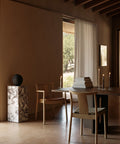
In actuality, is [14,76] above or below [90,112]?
above

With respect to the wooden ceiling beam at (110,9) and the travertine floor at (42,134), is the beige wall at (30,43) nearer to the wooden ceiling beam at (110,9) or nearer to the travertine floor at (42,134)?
the travertine floor at (42,134)

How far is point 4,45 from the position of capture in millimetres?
6035

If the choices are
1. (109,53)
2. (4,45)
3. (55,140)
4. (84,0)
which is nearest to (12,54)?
(4,45)

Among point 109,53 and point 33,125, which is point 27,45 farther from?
point 109,53

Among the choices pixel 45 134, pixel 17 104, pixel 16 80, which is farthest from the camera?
pixel 16 80

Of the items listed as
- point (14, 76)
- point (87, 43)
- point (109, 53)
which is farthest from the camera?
point (109, 53)

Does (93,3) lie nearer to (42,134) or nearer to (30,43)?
(30,43)

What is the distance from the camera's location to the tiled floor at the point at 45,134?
4305mm

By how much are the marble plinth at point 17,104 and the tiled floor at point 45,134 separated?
0.66ft

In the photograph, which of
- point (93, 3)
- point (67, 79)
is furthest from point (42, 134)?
point (67, 79)

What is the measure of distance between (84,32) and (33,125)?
4.44m

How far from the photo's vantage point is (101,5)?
9.39 metres

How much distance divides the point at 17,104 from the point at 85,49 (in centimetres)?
404

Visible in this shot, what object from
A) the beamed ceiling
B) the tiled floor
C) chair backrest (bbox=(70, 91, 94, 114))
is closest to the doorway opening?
the beamed ceiling
